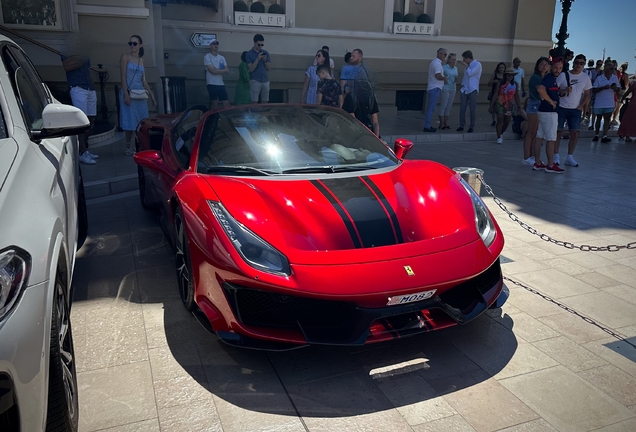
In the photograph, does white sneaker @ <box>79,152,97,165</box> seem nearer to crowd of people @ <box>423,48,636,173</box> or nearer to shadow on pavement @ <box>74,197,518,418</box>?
shadow on pavement @ <box>74,197,518,418</box>

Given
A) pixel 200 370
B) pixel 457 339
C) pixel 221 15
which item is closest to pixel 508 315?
pixel 457 339

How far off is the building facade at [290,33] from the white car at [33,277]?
861 centimetres

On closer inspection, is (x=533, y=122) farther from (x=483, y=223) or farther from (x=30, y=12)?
(x=30, y=12)

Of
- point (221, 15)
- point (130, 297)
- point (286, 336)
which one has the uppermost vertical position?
point (221, 15)

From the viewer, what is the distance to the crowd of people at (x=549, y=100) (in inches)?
332

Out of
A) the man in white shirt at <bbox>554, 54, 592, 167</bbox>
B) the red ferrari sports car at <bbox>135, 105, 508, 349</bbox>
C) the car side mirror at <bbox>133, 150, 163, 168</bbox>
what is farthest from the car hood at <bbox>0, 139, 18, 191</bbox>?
the man in white shirt at <bbox>554, 54, 592, 167</bbox>

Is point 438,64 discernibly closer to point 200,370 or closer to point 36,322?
point 200,370

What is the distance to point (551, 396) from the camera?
2734 millimetres

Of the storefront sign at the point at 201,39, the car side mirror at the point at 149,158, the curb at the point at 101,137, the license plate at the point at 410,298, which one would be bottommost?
the curb at the point at 101,137

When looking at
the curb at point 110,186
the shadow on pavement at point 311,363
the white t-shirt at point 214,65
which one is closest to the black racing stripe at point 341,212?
the shadow on pavement at point 311,363

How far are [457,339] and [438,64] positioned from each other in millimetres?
11278

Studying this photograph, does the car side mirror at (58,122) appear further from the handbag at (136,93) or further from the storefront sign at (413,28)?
the storefront sign at (413,28)

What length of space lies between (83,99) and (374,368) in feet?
22.5

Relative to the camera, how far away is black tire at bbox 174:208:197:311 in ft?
11.1
